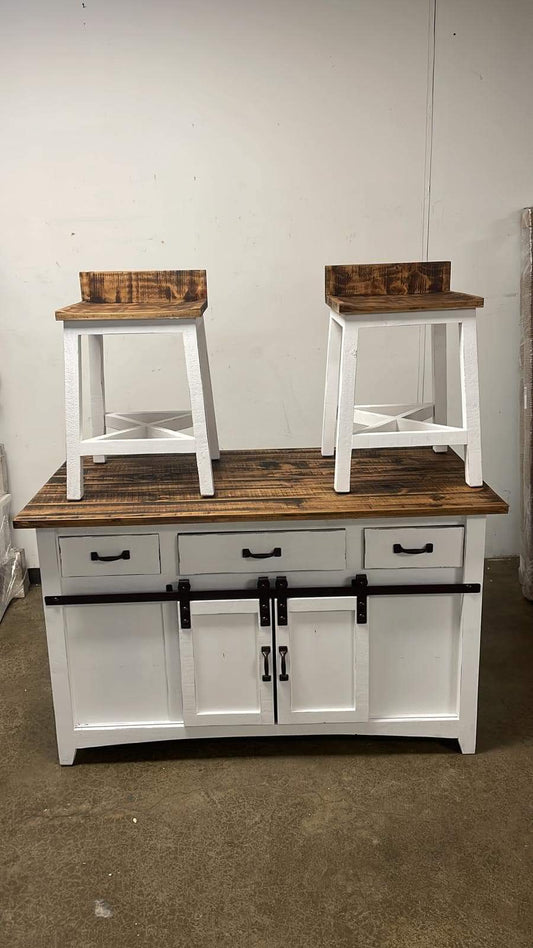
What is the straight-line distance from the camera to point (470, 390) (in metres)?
2.34

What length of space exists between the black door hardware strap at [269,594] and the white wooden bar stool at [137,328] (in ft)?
0.95

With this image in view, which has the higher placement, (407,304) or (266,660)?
(407,304)

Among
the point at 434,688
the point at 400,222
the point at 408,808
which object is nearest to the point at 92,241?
the point at 400,222

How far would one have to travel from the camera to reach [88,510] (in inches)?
92.0

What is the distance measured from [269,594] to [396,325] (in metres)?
0.83

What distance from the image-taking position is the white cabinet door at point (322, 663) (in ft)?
7.84

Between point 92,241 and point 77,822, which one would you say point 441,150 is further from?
point 77,822

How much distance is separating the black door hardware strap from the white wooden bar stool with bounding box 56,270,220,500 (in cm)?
29

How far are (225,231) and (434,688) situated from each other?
6.59 ft

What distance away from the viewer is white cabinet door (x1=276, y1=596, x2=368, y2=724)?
2.39m

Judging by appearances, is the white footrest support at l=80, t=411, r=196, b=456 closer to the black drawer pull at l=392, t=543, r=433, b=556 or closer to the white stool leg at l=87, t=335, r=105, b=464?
the white stool leg at l=87, t=335, r=105, b=464

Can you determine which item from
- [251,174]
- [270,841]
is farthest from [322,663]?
[251,174]

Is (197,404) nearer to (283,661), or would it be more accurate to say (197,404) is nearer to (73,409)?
(73,409)

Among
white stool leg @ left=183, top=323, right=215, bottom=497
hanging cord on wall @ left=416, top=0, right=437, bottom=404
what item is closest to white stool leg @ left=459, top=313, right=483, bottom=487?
white stool leg @ left=183, top=323, right=215, bottom=497
